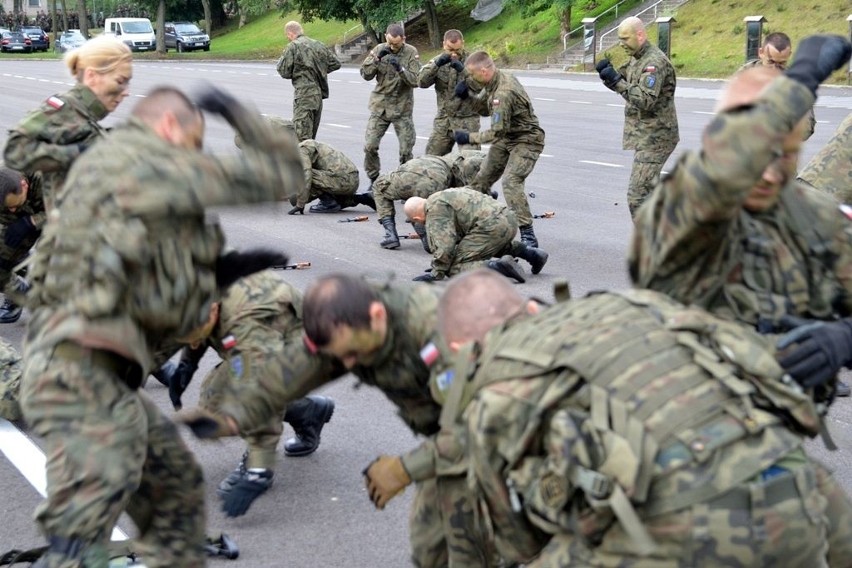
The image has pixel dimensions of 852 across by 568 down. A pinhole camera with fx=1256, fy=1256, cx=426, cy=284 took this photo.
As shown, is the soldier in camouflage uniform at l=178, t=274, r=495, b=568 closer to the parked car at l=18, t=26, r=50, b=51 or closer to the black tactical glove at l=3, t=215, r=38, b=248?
the black tactical glove at l=3, t=215, r=38, b=248

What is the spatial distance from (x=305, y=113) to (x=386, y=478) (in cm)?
1236

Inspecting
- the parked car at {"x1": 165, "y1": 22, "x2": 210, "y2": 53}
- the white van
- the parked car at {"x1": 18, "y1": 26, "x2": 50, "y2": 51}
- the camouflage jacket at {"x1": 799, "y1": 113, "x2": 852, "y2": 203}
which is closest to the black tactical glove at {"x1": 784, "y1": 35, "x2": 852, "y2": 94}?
the camouflage jacket at {"x1": 799, "y1": 113, "x2": 852, "y2": 203}

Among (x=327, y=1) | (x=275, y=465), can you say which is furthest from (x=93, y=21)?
(x=275, y=465)

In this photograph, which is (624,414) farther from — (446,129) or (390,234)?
(446,129)

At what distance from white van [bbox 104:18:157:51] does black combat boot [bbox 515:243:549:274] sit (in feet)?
161

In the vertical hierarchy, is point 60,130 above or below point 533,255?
above

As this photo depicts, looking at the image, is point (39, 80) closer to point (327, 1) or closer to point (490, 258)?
point (327, 1)

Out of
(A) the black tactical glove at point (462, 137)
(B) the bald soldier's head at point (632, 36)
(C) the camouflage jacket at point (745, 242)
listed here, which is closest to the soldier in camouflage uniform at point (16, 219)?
(A) the black tactical glove at point (462, 137)

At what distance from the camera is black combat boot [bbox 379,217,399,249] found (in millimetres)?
11781

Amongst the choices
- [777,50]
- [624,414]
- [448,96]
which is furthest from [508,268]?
[624,414]

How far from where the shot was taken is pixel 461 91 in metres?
13.9

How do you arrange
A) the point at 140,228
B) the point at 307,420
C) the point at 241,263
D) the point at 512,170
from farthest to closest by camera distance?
the point at 512,170, the point at 307,420, the point at 241,263, the point at 140,228

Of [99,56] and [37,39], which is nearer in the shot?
[99,56]

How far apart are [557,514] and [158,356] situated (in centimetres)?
265
